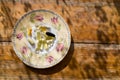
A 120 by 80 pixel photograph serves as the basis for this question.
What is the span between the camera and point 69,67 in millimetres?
4137

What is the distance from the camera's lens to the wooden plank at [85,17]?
414cm

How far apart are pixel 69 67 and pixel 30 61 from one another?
0.33 m

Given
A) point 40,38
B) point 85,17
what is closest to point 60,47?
point 40,38

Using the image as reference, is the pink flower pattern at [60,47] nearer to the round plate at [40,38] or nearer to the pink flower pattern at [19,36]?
the round plate at [40,38]

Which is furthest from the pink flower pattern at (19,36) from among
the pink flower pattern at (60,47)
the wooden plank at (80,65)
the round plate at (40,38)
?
the pink flower pattern at (60,47)

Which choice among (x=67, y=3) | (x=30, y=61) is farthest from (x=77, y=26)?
(x=30, y=61)

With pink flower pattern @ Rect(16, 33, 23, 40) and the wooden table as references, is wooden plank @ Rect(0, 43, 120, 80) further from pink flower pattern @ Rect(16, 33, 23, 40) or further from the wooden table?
pink flower pattern @ Rect(16, 33, 23, 40)

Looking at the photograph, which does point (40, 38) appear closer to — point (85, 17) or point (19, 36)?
point (19, 36)

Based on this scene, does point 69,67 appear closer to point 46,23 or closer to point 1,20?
point 46,23

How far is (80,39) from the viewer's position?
13.6ft

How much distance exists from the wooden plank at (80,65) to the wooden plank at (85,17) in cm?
8

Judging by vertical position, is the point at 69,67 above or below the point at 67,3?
below

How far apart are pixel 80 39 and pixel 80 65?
0.22 metres

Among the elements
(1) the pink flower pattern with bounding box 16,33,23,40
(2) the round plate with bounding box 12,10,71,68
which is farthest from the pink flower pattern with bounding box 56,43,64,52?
(1) the pink flower pattern with bounding box 16,33,23,40
